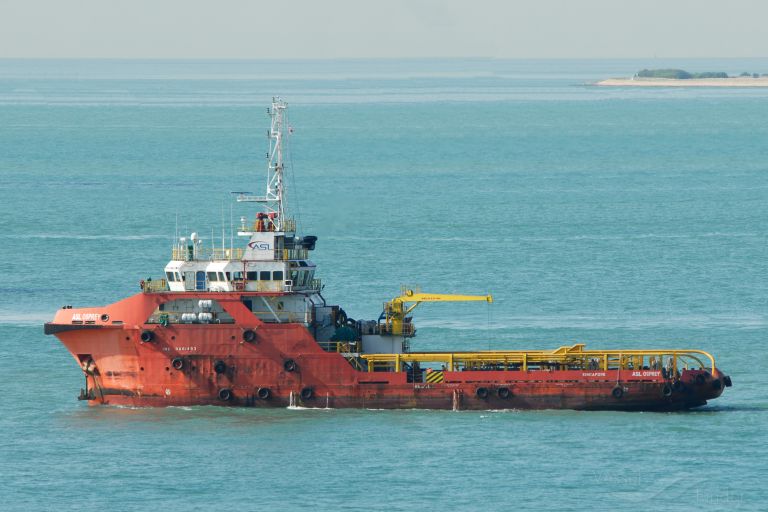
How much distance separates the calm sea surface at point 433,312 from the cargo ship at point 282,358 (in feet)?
2.37

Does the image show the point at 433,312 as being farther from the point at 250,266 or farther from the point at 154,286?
the point at 154,286

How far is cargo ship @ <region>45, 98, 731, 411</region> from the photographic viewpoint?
56750 millimetres

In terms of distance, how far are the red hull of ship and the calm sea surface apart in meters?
0.59

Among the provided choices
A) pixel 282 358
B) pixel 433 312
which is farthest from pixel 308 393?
pixel 433 312

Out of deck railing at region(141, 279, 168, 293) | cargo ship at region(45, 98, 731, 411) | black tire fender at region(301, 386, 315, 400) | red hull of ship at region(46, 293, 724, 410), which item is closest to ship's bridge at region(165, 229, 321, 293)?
cargo ship at region(45, 98, 731, 411)

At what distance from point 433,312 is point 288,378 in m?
20.2

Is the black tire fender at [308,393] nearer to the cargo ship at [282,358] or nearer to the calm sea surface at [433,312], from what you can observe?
the cargo ship at [282,358]

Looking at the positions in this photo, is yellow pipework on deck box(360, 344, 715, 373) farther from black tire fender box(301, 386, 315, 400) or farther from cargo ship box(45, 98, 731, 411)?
black tire fender box(301, 386, 315, 400)

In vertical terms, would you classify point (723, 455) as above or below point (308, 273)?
below

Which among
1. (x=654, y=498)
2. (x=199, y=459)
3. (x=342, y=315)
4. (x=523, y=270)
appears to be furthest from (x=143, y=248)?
(x=654, y=498)

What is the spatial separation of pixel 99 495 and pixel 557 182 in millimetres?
96063

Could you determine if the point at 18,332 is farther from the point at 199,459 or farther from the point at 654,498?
the point at 654,498

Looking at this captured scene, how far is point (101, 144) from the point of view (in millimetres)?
186375

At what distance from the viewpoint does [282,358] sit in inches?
2254
